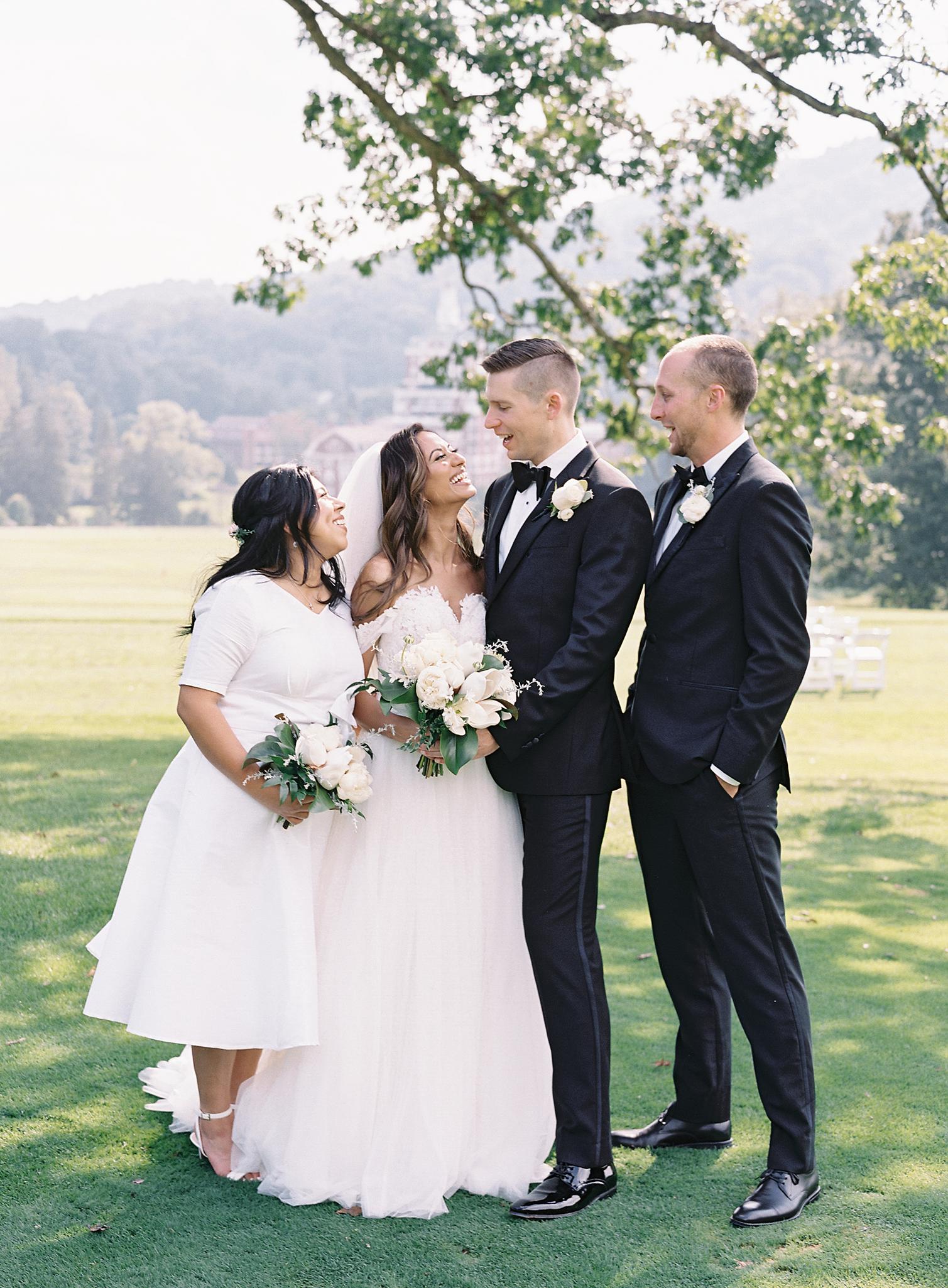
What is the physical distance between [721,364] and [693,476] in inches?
14.0

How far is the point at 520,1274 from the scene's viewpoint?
335 centimetres

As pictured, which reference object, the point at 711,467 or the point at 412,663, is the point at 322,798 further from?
the point at 711,467

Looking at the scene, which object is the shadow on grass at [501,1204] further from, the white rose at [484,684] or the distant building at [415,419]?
the distant building at [415,419]

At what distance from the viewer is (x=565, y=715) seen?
12.6 ft

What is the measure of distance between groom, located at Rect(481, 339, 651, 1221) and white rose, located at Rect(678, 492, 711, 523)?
12 cm

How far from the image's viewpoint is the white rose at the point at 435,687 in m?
3.53

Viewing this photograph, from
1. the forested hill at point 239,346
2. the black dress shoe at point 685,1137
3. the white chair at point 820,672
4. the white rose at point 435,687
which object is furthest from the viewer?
the forested hill at point 239,346

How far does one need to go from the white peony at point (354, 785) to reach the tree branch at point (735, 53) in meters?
9.77

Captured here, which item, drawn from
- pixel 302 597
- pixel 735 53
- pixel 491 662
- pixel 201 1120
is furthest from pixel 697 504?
pixel 735 53

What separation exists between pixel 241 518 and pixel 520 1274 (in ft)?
7.58

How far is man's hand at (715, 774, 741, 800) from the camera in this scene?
3691 millimetres

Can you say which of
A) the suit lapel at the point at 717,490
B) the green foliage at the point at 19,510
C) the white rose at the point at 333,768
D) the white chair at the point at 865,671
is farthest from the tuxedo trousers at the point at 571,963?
the green foliage at the point at 19,510

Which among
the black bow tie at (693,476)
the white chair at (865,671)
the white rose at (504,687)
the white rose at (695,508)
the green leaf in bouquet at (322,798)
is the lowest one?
the white chair at (865,671)

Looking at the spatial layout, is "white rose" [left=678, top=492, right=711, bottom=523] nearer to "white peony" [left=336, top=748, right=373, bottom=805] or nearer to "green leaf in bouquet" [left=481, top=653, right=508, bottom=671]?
"green leaf in bouquet" [left=481, top=653, right=508, bottom=671]
